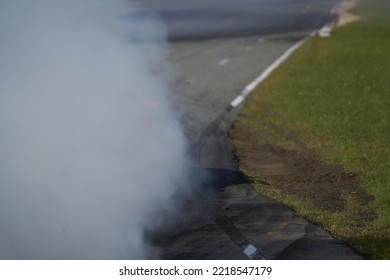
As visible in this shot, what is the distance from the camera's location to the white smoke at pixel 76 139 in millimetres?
7602

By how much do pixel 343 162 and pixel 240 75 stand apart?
9.81m

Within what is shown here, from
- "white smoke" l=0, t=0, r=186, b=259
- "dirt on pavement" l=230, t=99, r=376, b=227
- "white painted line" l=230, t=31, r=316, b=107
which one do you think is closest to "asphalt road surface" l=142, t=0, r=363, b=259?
"white painted line" l=230, t=31, r=316, b=107

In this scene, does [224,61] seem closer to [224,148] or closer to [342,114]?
[342,114]

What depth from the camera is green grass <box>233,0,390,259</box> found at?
8.88m

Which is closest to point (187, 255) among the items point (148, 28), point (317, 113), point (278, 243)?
point (278, 243)

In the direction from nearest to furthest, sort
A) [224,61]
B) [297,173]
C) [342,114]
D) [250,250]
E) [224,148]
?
1. [250,250]
2. [297,173]
3. [224,148]
4. [342,114]
5. [224,61]

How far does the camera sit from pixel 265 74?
837 inches

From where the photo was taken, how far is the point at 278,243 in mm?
7910

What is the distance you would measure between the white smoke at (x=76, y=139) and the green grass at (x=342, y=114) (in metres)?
2.04

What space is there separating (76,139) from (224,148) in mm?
4649

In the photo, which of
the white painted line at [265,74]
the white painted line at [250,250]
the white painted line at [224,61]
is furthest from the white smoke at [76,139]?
the white painted line at [224,61]

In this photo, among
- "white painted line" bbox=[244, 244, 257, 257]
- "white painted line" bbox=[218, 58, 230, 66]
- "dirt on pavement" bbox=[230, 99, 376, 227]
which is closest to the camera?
"white painted line" bbox=[244, 244, 257, 257]

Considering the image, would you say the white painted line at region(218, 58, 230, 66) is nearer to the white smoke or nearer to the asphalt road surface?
the asphalt road surface

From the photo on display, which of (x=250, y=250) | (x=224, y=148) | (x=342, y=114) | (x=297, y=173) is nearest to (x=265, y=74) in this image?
(x=342, y=114)
